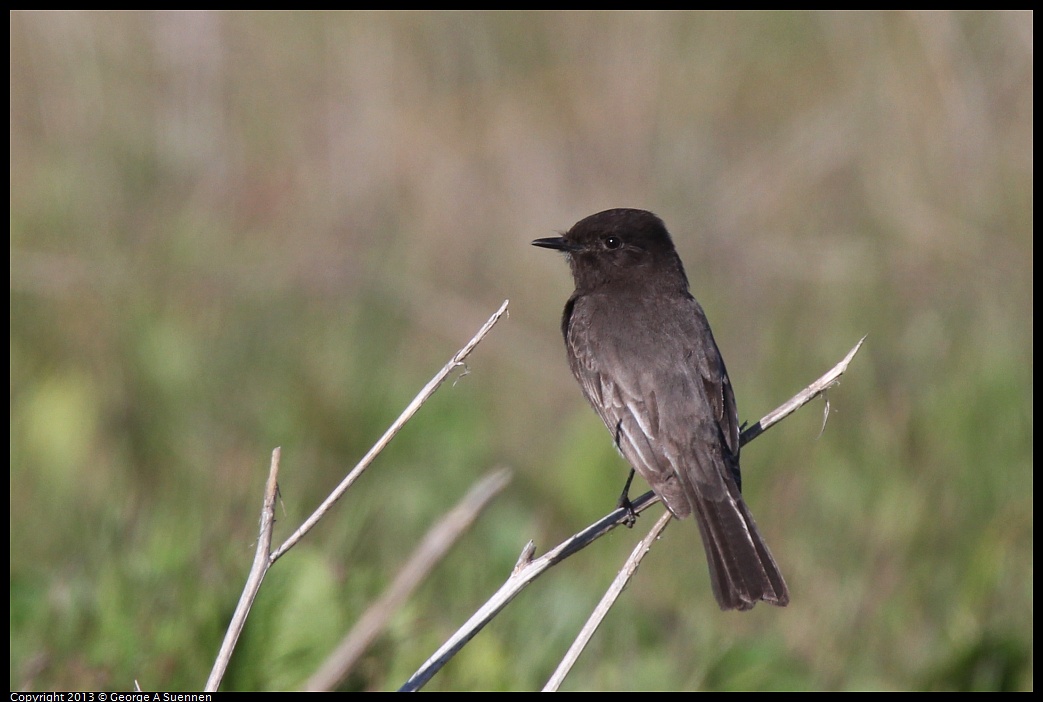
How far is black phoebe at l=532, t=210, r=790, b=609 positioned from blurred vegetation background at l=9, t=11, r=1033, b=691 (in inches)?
43.2

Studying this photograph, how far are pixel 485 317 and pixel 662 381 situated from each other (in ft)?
12.3

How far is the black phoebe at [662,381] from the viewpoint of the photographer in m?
4.01

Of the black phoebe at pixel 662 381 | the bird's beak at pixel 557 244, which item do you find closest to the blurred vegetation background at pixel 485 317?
the black phoebe at pixel 662 381

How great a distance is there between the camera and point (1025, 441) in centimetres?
679

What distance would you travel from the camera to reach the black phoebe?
13.1ft

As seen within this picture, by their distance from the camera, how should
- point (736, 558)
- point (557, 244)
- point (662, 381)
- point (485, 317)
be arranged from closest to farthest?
1. point (736, 558)
2. point (662, 381)
3. point (557, 244)
4. point (485, 317)

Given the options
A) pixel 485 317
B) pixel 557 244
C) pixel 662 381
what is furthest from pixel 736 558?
pixel 485 317

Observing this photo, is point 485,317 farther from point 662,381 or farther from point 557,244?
point 662,381

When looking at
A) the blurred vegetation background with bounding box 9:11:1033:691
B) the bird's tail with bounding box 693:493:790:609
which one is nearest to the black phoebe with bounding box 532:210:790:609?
the bird's tail with bounding box 693:493:790:609

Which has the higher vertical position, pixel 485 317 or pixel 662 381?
pixel 662 381

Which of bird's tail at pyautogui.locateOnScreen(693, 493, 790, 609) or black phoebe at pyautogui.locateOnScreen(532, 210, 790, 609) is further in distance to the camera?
black phoebe at pyautogui.locateOnScreen(532, 210, 790, 609)

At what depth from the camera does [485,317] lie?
8195mm

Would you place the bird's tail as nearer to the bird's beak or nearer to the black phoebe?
the black phoebe

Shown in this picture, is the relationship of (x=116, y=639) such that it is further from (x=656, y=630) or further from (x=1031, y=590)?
(x=1031, y=590)
